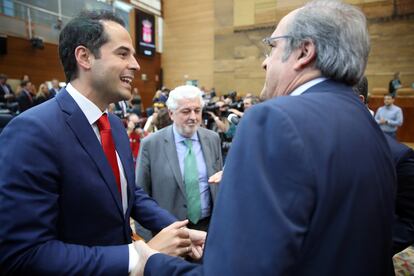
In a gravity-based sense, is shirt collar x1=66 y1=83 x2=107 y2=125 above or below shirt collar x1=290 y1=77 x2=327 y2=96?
below

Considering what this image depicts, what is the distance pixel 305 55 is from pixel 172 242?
722 millimetres

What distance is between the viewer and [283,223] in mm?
583

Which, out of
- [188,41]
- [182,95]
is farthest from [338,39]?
[188,41]

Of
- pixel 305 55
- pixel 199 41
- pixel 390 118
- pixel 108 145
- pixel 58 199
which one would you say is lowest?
pixel 390 118

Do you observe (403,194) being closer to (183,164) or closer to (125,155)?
(125,155)

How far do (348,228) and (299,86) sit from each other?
367 mm

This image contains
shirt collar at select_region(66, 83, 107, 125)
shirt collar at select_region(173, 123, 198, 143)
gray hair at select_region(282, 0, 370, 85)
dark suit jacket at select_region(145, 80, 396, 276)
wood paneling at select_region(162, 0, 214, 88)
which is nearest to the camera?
dark suit jacket at select_region(145, 80, 396, 276)

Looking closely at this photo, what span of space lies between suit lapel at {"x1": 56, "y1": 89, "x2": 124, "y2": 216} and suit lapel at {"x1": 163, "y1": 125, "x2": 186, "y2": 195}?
950 mm

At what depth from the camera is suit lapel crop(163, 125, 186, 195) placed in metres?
2.04

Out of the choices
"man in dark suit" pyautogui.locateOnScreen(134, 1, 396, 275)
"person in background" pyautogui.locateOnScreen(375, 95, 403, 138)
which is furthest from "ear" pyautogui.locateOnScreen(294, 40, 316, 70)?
"person in background" pyautogui.locateOnScreen(375, 95, 403, 138)

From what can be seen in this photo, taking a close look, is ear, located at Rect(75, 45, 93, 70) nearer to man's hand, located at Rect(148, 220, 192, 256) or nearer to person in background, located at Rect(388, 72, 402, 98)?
man's hand, located at Rect(148, 220, 192, 256)

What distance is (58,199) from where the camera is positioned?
3.14 feet

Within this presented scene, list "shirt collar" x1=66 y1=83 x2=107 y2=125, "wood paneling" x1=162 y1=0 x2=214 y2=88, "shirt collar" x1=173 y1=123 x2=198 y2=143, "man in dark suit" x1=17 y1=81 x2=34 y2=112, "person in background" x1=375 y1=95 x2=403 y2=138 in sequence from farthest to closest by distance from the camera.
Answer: "wood paneling" x1=162 y1=0 x2=214 y2=88 < "man in dark suit" x1=17 y1=81 x2=34 y2=112 < "person in background" x1=375 y1=95 x2=403 y2=138 < "shirt collar" x1=173 y1=123 x2=198 y2=143 < "shirt collar" x1=66 y1=83 x2=107 y2=125

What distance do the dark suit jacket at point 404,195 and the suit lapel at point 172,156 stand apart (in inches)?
48.5
